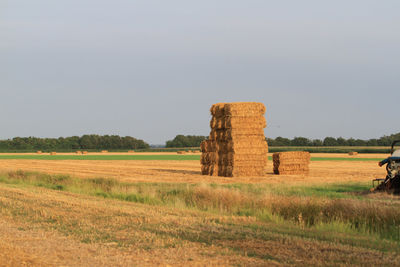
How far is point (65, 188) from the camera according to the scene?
21891 mm

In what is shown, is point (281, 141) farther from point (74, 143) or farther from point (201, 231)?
point (201, 231)

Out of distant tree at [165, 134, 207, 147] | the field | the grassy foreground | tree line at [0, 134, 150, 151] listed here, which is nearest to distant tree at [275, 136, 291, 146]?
distant tree at [165, 134, 207, 147]

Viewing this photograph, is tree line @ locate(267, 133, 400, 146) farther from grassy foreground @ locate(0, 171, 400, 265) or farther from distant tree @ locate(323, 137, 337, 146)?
grassy foreground @ locate(0, 171, 400, 265)

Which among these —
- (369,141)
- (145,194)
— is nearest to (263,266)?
(145,194)

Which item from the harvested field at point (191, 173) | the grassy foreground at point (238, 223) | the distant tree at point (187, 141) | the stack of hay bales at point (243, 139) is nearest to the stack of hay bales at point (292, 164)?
the harvested field at point (191, 173)

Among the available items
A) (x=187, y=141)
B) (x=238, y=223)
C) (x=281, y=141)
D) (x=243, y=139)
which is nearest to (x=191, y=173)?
(x=243, y=139)

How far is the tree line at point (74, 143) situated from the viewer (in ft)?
382

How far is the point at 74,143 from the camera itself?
12038 centimetres

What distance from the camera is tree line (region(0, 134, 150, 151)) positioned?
382 feet

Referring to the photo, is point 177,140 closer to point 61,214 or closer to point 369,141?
point 369,141

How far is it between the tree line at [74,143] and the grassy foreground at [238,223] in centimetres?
10356

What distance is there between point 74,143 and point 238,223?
112m

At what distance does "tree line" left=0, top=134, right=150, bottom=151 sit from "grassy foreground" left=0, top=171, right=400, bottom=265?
4077 inches

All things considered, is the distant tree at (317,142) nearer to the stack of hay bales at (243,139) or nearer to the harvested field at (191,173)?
the harvested field at (191,173)
